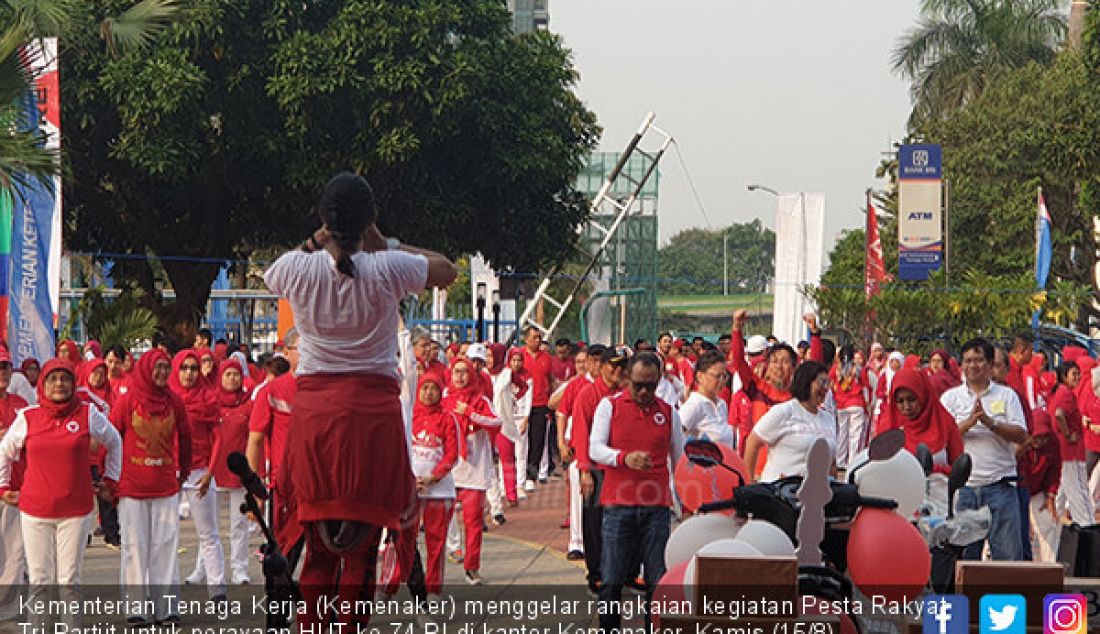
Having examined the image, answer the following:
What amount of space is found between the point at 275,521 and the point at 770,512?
2.14m

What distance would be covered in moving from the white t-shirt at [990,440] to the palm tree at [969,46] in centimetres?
4624

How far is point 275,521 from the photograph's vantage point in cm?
772

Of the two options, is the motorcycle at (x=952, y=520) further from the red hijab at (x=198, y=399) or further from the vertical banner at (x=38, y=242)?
the vertical banner at (x=38, y=242)

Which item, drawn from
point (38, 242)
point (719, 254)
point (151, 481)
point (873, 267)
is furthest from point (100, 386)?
point (719, 254)

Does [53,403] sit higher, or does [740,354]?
[740,354]

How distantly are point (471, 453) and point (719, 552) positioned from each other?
875 cm

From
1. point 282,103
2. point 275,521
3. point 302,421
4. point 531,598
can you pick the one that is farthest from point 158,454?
point 282,103

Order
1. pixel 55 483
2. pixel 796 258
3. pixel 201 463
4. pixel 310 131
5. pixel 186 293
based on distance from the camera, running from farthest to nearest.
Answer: pixel 796 258 → pixel 186 293 → pixel 310 131 → pixel 201 463 → pixel 55 483

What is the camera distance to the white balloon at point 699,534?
7.01 m

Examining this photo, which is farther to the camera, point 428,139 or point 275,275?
point 428,139

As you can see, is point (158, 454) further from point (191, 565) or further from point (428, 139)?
point (428, 139)

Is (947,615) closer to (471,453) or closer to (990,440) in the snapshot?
(990,440)

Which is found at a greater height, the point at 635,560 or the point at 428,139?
the point at 428,139

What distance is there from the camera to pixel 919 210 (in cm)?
4300
